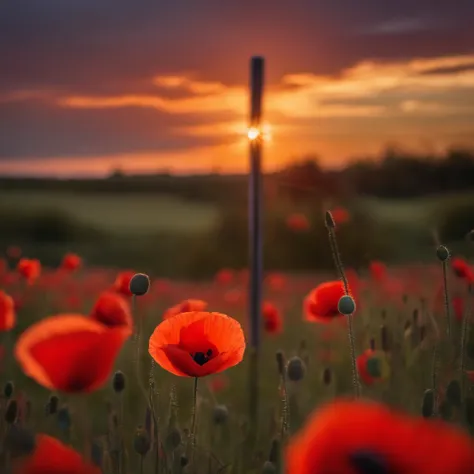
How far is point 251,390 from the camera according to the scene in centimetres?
157

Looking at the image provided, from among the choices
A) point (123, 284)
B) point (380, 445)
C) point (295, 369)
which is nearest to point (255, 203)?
point (123, 284)

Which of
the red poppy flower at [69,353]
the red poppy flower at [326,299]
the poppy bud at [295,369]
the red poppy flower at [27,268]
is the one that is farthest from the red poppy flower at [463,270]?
the red poppy flower at [27,268]

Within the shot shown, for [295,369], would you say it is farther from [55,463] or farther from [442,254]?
[55,463]

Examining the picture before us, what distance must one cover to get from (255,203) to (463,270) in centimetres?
49

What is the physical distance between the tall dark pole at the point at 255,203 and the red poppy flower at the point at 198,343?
0.74 m

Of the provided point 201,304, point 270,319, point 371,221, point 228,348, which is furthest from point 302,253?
point 228,348

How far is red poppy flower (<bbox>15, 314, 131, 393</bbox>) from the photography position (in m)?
0.66

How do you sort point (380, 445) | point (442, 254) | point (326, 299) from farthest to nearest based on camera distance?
point (326, 299) → point (442, 254) → point (380, 445)

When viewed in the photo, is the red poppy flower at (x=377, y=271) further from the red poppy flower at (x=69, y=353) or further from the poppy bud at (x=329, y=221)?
the red poppy flower at (x=69, y=353)

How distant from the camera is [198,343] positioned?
892 mm

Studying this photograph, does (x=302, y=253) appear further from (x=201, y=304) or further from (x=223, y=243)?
(x=201, y=304)

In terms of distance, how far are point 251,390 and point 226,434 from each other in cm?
13

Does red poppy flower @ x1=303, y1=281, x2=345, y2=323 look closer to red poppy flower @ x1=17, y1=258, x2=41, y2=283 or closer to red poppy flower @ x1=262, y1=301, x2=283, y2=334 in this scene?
red poppy flower @ x1=262, y1=301, x2=283, y2=334

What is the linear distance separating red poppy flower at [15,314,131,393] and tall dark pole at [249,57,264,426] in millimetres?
957
